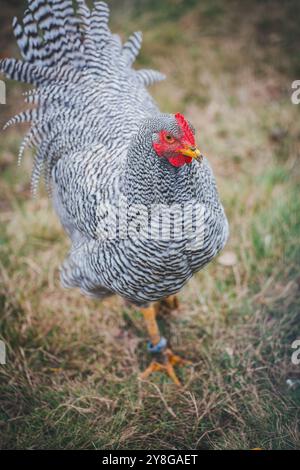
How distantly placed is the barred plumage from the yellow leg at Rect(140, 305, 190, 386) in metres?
0.43

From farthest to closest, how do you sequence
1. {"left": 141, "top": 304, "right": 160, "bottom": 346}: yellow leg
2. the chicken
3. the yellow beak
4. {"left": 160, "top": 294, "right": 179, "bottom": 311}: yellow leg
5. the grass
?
{"left": 160, "top": 294, "right": 179, "bottom": 311}: yellow leg < {"left": 141, "top": 304, "right": 160, "bottom": 346}: yellow leg < the grass < the chicken < the yellow beak

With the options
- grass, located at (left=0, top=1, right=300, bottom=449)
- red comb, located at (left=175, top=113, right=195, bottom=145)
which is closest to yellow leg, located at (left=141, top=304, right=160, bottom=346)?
grass, located at (left=0, top=1, right=300, bottom=449)

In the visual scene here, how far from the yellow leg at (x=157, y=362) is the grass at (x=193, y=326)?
84 mm

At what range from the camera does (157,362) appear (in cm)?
375

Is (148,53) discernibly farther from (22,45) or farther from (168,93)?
(22,45)

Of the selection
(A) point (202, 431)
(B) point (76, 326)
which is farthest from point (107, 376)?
(A) point (202, 431)

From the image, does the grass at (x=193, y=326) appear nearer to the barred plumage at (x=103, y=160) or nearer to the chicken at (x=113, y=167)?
the chicken at (x=113, y=167)

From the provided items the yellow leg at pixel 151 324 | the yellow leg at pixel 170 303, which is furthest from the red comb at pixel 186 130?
the yellow leg at pixel 170 303

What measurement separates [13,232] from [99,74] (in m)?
1.96

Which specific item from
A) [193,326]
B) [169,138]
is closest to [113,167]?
[169,138]

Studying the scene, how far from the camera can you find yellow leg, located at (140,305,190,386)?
141 inches

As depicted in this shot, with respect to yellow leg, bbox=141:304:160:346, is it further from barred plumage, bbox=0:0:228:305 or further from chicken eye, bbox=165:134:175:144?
chicken eye, bbox=165:134:175:144

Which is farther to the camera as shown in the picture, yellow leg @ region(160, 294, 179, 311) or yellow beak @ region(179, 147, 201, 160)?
yellow leg @ region(160, 294, 179, 311)
